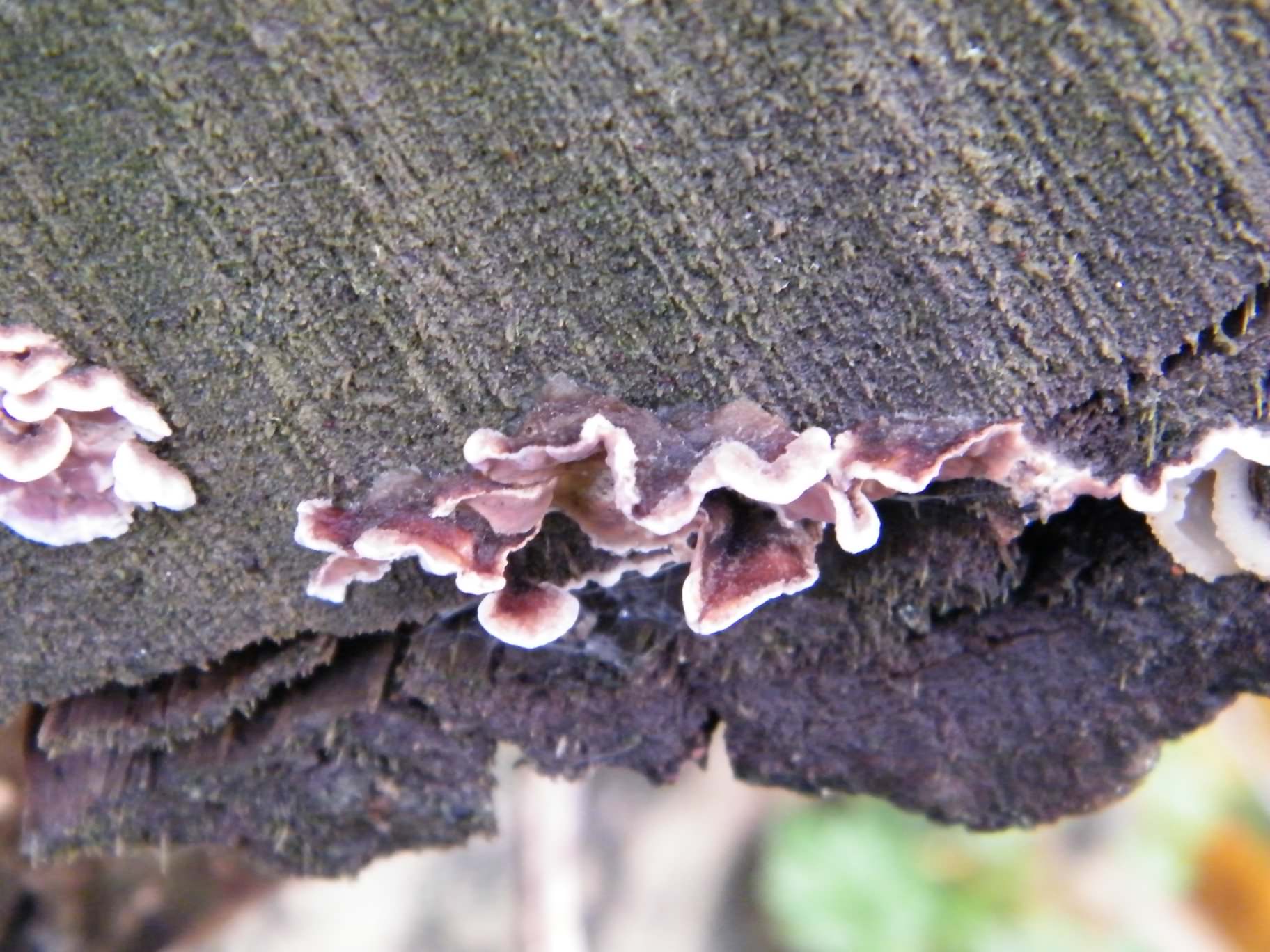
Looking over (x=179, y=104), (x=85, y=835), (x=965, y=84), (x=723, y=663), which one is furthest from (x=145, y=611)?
(x=965, y=84)

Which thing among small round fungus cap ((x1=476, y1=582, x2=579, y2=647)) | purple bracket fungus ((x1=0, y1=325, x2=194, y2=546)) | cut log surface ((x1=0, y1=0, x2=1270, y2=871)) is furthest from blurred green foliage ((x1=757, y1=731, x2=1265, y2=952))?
purple bracket fungus ((x1=0, y1=325, x2=194, y2=546))

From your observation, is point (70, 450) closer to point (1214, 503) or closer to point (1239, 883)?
point (1214, 503)

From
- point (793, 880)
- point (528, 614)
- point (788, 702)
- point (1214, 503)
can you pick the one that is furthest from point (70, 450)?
point (793, 880)

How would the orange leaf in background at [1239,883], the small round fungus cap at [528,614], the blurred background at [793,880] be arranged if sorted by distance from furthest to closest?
the orange leaf in background at [1239,883] < the blurred background at [793,880] < the small round fungus cap at [528,614]

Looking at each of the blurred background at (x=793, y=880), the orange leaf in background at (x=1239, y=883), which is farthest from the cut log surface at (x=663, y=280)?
the orange leaf in background at (x=1239, y=883)

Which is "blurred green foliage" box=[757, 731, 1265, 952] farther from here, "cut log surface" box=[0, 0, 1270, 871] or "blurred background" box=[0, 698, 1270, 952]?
"cut log surface" box=[0, 0, 1270, 871]

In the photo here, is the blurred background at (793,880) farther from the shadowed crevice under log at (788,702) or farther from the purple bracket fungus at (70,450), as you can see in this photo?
the purple bracket fungus at (70,450)

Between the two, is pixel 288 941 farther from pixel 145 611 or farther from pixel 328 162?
pixel 328 162

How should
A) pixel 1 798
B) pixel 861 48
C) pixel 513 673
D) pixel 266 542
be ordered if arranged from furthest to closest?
pixel 1 798, pixel 513 673, pixel 266 542, pixel 861 48
